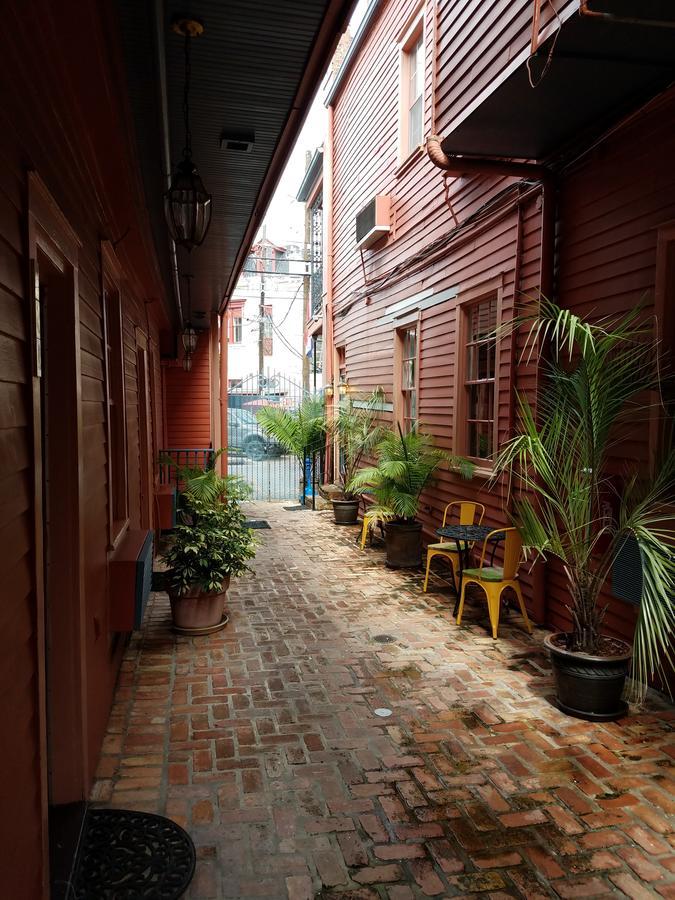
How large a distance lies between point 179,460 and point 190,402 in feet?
4.72

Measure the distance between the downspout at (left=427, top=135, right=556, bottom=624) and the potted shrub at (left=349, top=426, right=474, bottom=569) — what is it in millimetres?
1949

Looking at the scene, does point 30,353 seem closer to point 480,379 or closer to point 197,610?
point 197,610

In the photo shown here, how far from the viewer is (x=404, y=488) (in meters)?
6.93

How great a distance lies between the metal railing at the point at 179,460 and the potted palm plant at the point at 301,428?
1.40m

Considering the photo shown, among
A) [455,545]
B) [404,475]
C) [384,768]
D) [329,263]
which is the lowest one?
[384,768]

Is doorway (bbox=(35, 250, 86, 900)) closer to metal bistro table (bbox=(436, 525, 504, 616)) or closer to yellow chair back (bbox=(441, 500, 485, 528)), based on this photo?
metal bistro table (bbox=(436, 525, 504, 616))

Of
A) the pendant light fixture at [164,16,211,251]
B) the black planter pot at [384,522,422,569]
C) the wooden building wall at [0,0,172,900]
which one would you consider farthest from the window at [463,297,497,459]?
the wooden building wall at [0,0,172,900]

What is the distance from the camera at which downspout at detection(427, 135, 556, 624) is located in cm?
484

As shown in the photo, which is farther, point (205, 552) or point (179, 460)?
point (179, 460)

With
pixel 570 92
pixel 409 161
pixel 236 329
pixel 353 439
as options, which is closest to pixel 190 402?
pixel 353 439

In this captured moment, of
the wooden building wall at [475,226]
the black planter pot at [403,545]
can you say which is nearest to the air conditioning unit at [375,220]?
the wooden building wall at [475,226]

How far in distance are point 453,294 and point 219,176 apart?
128 inches

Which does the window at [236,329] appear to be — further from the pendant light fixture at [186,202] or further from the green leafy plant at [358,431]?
the pendant light fixture at [186,202]

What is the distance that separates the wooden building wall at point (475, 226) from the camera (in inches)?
158
